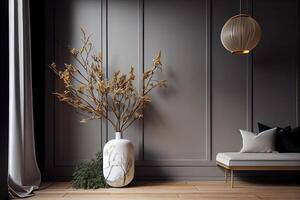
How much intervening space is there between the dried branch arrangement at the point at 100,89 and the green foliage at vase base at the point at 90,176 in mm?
541

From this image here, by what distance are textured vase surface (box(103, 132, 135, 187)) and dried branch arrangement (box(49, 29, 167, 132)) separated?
375 millimetres

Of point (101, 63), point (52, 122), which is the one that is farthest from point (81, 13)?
point (52, 122)

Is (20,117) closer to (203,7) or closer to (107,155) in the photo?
(107,155)

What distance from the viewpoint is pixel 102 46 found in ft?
16.4

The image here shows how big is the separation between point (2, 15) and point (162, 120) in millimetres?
2505

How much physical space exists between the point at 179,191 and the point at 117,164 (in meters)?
0.83

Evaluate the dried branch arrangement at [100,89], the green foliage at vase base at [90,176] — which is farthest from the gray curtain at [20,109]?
the dried branch arrangement at [100,89]

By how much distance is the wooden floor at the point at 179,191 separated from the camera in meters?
3.92

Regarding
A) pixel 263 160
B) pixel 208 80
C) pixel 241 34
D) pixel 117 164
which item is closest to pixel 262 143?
pixel 263 160

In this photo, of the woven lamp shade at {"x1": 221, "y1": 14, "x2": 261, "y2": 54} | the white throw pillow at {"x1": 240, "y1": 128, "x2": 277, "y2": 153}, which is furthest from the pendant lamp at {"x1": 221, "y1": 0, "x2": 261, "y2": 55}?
the white throw pillow at {"x1": 240, "y1": 128, "x2": 277, "y2": 153}

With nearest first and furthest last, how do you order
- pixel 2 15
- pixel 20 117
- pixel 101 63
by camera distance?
pixel 2 15
pixel 20 117
pixel 101 63

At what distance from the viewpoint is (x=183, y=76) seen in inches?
197

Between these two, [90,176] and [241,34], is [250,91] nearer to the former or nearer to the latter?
[241,34]

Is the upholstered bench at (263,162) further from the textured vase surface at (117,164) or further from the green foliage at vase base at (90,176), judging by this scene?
the green foliage at vase base at (90,176)
